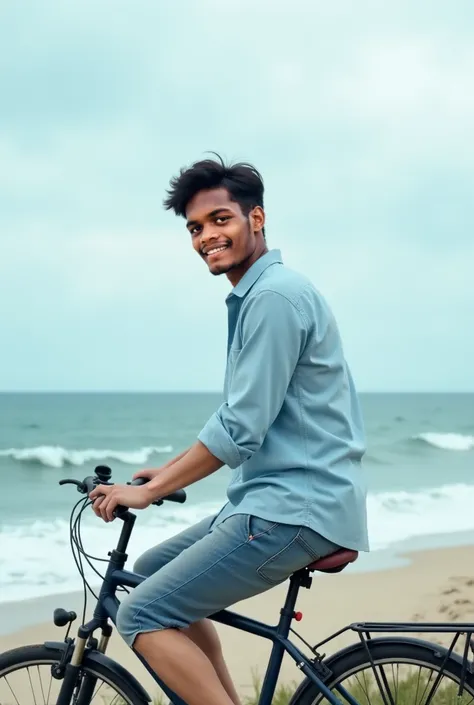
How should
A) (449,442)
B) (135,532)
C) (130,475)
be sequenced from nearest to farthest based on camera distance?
(135,532) → (130,475) → (449,442)

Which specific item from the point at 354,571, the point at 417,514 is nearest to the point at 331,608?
the point at 354,571

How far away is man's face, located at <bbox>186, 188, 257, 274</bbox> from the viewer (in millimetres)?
2828

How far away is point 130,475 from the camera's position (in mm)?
22312

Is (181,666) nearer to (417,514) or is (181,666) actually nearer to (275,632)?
(275,632)

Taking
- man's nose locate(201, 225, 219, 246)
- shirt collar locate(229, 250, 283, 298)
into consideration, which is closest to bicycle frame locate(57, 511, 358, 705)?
shirt collar locate(229, 250, 283, 298)

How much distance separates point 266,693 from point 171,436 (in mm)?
34679

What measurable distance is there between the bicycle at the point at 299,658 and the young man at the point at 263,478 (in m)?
0.13

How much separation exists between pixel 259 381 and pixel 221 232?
49 cm

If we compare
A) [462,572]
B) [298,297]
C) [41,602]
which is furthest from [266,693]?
[462,572]

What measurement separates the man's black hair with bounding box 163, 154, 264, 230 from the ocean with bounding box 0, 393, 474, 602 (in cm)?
612

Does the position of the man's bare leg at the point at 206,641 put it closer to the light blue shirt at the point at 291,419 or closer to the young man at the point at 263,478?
the young man at the point at 263,478

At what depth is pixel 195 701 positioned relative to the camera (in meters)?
2.71

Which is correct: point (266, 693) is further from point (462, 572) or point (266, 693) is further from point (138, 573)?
point (462, 572)

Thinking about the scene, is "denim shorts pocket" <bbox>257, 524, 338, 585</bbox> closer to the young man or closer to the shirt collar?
the young man
